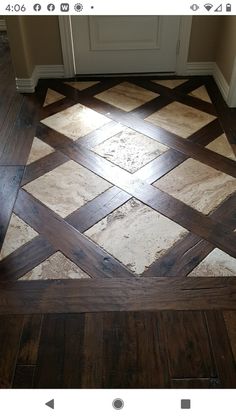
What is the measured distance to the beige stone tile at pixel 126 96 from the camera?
2262 mm

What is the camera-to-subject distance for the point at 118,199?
1564mm

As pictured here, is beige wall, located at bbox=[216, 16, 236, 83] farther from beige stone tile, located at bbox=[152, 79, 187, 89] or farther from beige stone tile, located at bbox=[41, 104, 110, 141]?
beige stone tile, located at bbox=[41, 104, 110, 141]

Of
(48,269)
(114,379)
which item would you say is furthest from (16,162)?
(114,379)

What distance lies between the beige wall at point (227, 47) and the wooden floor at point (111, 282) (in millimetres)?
576

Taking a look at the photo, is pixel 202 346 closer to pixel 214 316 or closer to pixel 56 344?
pixel 214 316

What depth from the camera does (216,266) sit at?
1272 mm

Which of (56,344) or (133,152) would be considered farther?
(133,152)

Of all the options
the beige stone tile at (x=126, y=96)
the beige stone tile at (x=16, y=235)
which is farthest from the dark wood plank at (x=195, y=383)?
the beige stone tile at (x=126, y=96)

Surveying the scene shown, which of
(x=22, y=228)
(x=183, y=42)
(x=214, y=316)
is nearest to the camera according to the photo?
(x=214, y=316)

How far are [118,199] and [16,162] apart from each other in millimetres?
639

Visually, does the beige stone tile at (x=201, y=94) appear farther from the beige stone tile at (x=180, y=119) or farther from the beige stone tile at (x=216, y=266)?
the beige stone tile at (x=216, y=266)
